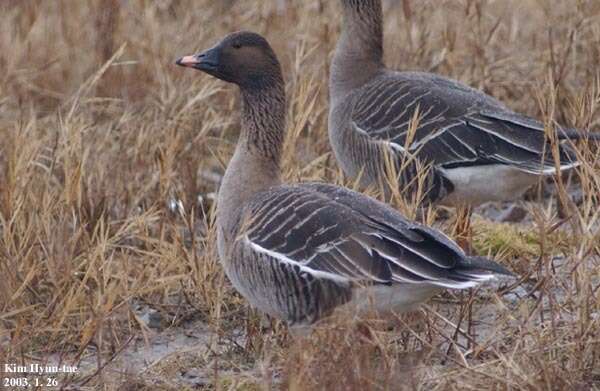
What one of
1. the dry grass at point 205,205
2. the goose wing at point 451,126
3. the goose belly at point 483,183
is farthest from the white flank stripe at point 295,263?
the goose belly at point 483,183

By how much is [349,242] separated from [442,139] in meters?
2.00

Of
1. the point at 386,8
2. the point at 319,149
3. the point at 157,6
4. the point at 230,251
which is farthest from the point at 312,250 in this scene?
the point at 386,8

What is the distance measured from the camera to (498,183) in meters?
7.03

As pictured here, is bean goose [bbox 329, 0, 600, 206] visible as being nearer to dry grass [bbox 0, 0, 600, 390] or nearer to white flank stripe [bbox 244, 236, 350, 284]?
dry grass [bbox 0, 0, 600, 390]

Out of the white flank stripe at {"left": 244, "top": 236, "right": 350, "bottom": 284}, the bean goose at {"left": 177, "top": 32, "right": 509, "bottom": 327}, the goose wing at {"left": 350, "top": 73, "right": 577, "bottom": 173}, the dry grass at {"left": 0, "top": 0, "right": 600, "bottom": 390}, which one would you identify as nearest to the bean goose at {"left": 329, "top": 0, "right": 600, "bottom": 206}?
the goose wing at {"left": 350, "top": 73, "right": 577, "bottom": 173}

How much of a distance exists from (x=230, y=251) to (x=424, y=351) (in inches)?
38.6

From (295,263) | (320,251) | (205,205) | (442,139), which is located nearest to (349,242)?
(320,251)

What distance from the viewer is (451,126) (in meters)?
7.09

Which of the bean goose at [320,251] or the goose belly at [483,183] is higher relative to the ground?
the bean goose at [320,251]

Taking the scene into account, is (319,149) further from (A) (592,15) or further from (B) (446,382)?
(B) (446,382)

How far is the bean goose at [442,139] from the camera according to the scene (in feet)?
22.8

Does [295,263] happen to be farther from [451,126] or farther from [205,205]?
[205,205]

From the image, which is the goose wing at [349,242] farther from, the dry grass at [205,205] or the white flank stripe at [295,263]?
the dry grass at [205,205]

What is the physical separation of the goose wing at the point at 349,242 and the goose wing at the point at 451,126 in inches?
57.2
